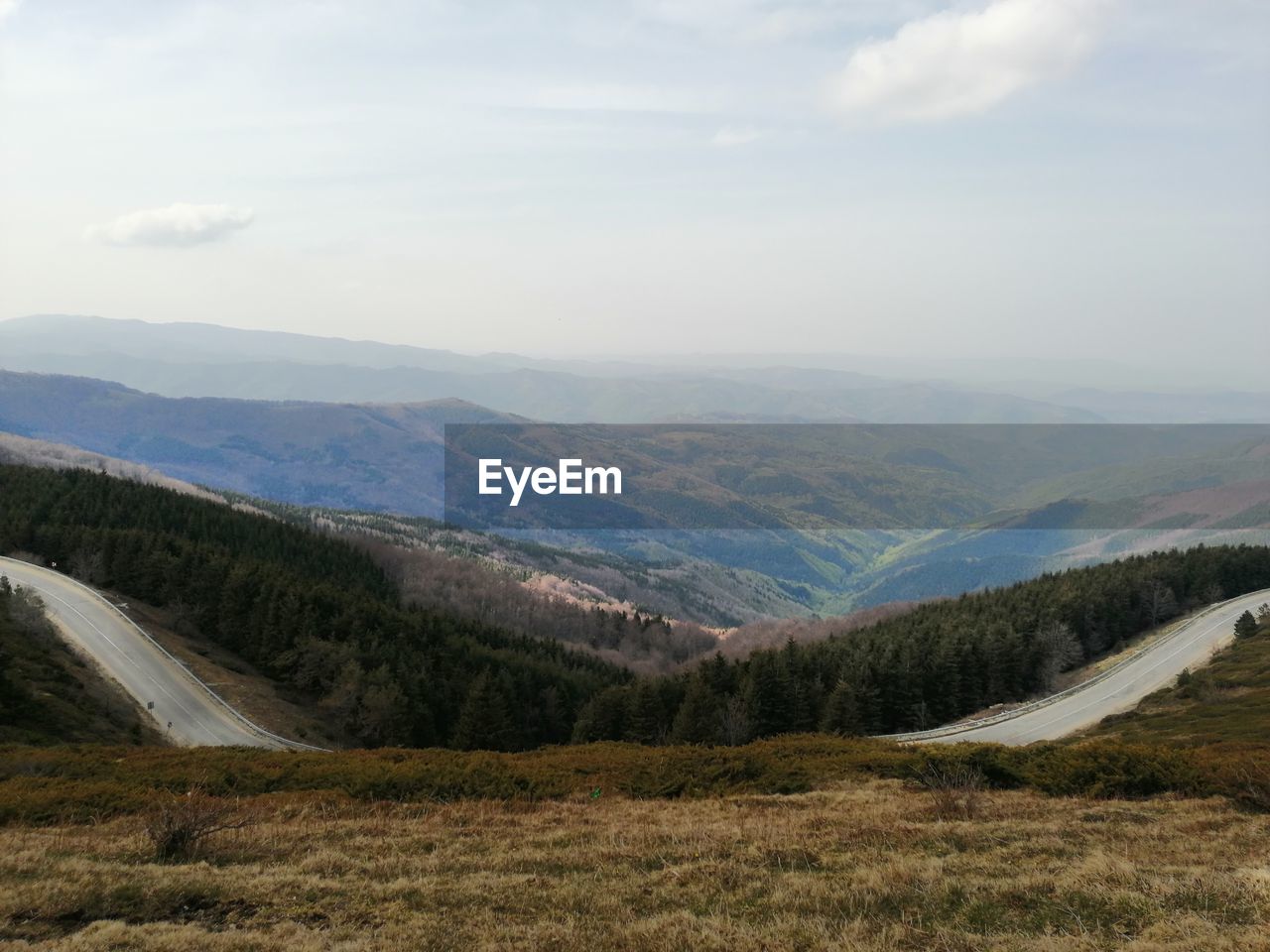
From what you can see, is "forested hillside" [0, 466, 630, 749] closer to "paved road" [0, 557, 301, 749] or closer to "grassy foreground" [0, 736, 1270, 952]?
"paved road" [0, 557, 301, 749]

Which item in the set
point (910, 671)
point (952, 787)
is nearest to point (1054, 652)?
point (910, 671)

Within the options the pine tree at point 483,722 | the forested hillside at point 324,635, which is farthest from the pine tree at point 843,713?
the forested hillside at point 324,635

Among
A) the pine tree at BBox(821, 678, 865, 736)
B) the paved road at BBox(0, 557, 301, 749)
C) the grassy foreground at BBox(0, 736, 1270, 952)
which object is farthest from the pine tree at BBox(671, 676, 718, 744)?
the grassy foreground at BBox(0, 736, 1270, 952)

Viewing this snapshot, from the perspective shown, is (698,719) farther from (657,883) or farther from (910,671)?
(657,883)

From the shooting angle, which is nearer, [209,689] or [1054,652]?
[209,689]

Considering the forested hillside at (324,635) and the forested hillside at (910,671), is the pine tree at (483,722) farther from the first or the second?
the forested hillside at (910,671)

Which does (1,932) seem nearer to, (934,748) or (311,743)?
(934,748)
